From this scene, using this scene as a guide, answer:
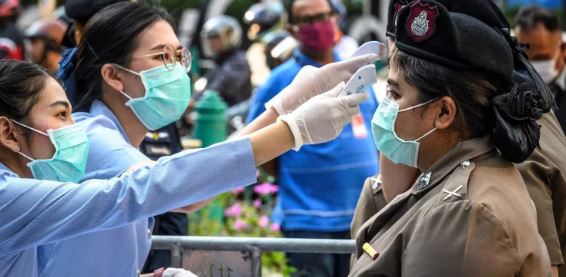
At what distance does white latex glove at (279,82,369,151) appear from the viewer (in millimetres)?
3322

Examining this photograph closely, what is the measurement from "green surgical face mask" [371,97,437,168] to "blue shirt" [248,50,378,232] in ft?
A: 10.1

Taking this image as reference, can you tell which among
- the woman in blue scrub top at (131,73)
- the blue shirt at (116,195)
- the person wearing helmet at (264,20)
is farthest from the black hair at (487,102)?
the person wearing helmet at (264,20)

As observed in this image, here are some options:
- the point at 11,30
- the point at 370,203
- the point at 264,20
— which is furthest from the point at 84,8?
A: the point at 264,20

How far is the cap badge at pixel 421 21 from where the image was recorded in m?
3.17

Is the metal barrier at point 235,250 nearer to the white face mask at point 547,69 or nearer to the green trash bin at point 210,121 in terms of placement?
the white face mask at point 547,69

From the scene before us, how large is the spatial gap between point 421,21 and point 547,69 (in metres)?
4.41

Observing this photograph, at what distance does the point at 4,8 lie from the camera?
12984 mm

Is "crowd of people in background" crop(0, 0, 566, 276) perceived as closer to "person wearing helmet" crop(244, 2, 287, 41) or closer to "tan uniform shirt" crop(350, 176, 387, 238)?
"tan uniform shirt" crop(350, 176, 387, 238)

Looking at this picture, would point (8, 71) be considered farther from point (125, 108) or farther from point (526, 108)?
point (526, 108)

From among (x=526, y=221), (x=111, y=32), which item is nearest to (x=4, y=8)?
(x=111, y=32)

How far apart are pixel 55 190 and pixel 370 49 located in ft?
3.67

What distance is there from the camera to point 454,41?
10.3 feet

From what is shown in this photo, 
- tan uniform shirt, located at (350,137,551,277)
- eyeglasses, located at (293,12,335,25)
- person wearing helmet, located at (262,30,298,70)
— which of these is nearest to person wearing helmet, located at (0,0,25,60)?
person wearing helmet, located at (262,30,298,70)

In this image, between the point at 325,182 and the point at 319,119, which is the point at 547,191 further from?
the point at 325,182
